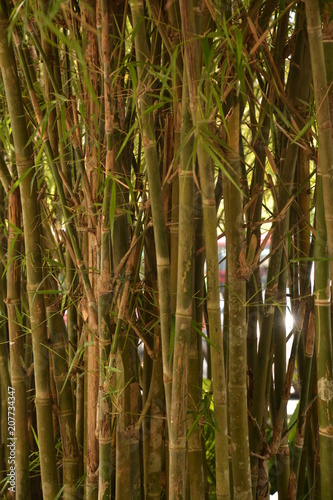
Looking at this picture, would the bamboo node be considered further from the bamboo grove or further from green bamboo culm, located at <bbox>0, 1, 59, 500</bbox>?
green bamboo culm, located at <bbox>0, 1, 59, 500</bbox>

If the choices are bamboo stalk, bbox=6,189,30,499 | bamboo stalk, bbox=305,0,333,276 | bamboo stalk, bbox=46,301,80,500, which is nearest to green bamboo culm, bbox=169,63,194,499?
bamboo stalk, bbox=305,0,333,276

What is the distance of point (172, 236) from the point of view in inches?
35.0

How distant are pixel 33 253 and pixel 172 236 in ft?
0.86

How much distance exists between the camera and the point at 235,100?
0.83 m

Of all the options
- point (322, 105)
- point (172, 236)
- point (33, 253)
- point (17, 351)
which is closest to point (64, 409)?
point (17, 351)

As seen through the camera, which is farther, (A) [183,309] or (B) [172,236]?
(B) [172,236]

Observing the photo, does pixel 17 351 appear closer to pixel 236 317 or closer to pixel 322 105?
pixel 236 317

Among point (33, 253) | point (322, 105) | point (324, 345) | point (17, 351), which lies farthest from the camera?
point (17, 351)

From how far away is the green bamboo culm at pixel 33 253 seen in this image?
968mm

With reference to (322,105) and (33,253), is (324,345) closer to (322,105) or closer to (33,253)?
(322,105)

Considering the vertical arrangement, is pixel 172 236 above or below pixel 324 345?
above

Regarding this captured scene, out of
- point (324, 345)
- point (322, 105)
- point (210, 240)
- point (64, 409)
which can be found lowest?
point (64, 409)

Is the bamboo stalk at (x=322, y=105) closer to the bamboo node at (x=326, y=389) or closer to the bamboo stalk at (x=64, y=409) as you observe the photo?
the bamboo node at (x=326, y=389)

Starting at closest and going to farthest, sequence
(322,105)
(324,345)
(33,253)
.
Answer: (322,105) < (324,345) < (33,253)
